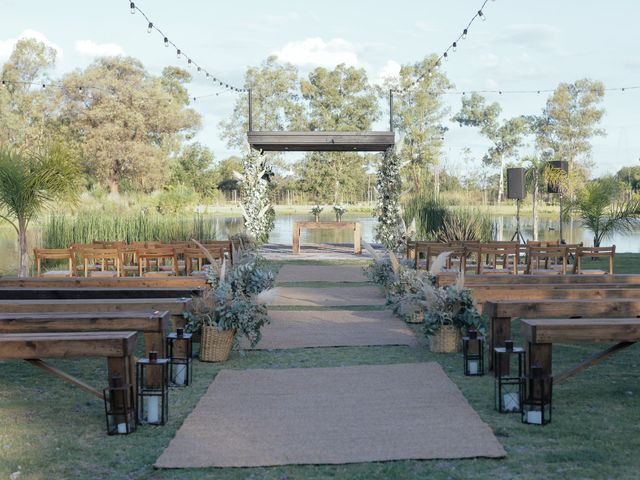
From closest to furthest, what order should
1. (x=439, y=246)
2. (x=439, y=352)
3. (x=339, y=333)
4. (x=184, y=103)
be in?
(x=439, y=352) < (x=339, y=333) < (x=439, y=246) < (x=184, y=103)

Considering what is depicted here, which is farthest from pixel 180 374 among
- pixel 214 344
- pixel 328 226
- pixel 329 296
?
pixel 328 226

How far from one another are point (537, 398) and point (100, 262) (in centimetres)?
916

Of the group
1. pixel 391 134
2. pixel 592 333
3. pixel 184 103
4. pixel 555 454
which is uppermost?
pixel 184 103

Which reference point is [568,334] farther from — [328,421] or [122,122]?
[122,122]

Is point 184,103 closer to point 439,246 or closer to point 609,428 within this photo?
point 439,246

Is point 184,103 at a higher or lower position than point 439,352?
higher

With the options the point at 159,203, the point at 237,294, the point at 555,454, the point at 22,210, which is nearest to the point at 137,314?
the point at 237,294

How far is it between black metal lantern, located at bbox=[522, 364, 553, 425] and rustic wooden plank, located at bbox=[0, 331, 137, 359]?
7.20ft

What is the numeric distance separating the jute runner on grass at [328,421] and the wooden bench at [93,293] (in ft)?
3.06

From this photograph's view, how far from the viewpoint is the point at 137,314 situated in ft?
16.0

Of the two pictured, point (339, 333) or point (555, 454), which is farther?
point (339, 333)

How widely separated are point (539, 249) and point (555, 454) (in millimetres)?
6278

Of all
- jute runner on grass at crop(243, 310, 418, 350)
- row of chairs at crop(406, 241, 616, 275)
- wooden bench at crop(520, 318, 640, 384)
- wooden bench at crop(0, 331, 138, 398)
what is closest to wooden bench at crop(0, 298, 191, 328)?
wooden bench at crop(0, 331, 138, 398)

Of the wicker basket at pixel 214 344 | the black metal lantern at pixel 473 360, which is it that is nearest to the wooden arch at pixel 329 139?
the wicker basket at pixel 214 344
